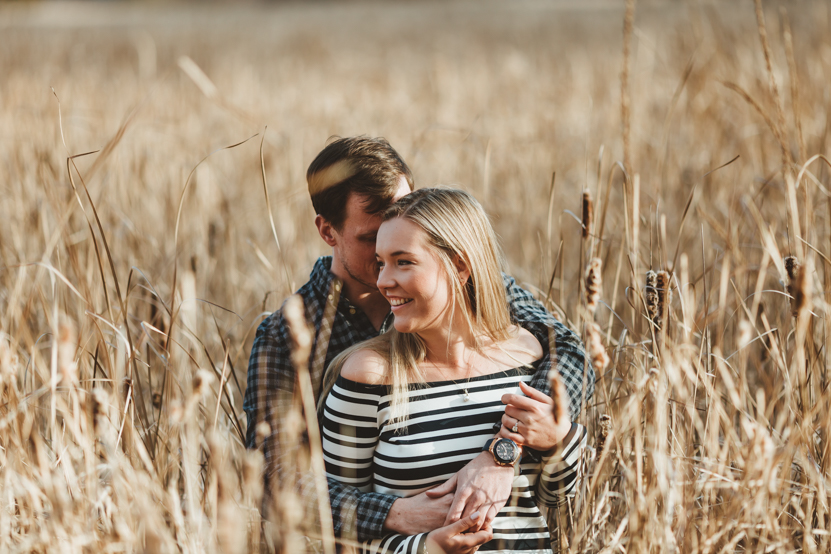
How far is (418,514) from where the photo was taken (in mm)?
1375

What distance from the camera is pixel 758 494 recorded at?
4.06ft

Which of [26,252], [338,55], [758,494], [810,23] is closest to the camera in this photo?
[758,494]

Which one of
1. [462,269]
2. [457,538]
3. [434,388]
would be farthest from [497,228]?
[457,538]

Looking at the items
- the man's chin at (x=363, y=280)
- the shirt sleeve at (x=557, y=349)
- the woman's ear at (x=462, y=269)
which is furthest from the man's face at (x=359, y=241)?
the shirt sleeve at (x=557, y=349)

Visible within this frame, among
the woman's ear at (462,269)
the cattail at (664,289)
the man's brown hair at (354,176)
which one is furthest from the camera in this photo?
the man's brown hair at (354,176)

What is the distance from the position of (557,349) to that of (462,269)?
1.05ft

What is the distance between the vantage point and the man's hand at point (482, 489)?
1.32 meters

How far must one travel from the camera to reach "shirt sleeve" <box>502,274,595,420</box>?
1.54 meters


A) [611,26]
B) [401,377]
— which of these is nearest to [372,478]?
[401,377]

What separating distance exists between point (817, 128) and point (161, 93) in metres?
4.45

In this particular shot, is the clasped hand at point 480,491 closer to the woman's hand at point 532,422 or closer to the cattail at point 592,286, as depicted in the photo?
the woman's hand at point 532,422

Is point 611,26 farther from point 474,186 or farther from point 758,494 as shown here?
point 758,494

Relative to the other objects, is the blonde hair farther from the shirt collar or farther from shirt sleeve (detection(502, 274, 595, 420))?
the shirt collar

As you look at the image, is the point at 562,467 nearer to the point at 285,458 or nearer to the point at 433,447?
the point at 433,447
